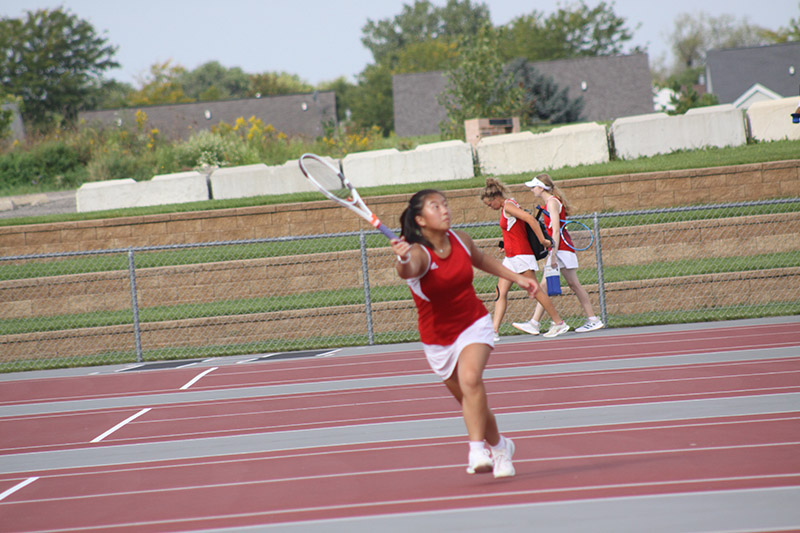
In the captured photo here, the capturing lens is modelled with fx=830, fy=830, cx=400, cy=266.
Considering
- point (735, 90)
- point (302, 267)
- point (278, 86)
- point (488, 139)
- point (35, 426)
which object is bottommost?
point (35, 426)

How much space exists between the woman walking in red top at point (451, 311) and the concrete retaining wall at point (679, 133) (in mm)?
14763

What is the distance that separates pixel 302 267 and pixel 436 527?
35.5 feet

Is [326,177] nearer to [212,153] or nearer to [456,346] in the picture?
[456,346]

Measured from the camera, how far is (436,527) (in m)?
4.78

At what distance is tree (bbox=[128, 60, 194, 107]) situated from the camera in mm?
79875

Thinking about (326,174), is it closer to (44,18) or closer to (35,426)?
(35,426)

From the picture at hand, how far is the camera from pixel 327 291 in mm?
15211

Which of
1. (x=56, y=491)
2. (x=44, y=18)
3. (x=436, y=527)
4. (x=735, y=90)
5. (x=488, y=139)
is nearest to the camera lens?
(x=436, y=527)

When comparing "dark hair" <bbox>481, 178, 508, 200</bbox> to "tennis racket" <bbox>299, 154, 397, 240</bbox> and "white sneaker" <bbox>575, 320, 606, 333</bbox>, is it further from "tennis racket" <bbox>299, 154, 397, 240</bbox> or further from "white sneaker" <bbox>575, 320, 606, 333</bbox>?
"tennis racket" <bbox>299, 154, 397, 240</bbox>

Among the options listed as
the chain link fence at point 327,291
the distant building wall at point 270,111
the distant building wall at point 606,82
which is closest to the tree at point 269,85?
the distant building wall at point 270,111

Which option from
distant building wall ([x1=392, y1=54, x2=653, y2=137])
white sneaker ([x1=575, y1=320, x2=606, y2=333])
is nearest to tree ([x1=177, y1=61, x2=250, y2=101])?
distant building wall ([x1=392, y1=54, x2=653, y2=137])

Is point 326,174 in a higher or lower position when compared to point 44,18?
lower

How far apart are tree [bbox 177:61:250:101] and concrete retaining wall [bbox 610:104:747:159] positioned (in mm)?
92662

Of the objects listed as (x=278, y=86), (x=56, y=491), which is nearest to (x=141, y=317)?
(x=56, y=491)
